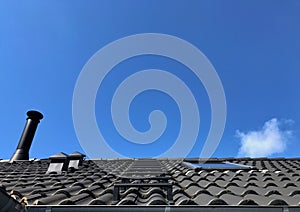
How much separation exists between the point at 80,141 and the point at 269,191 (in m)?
3.77

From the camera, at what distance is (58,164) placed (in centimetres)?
533

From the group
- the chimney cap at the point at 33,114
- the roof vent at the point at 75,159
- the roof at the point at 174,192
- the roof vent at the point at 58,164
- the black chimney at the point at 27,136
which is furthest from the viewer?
the chimney cap at the point at 33,114

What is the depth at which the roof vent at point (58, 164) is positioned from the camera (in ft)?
17.0

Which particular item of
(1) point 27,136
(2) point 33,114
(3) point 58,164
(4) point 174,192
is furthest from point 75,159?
(4) point 174,192

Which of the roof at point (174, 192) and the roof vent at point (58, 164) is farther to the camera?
the roof vent at point (58, 164)

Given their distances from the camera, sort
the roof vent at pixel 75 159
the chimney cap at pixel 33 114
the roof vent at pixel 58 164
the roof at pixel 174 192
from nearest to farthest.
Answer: the roof at pixel 174 192 < the roof vent at pixel 58 164 < the roof vent at pixel 75 159 < the chimney cap at pixel 33 114

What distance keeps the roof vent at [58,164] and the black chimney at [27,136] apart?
114 inches

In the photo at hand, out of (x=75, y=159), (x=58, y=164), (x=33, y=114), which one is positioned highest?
(x=33, y=114)

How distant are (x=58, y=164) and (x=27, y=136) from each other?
3474 millimetres

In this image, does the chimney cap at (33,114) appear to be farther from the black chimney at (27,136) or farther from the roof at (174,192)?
the roof at (174,192)

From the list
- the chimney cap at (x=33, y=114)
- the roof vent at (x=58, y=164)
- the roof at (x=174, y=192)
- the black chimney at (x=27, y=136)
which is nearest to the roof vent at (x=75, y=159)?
the roof vent at (x=58, y=164)

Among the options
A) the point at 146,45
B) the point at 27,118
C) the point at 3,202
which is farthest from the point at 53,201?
the point at 27,118

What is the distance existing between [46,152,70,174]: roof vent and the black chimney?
2.89 m

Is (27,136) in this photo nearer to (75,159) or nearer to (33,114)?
(33,114)
